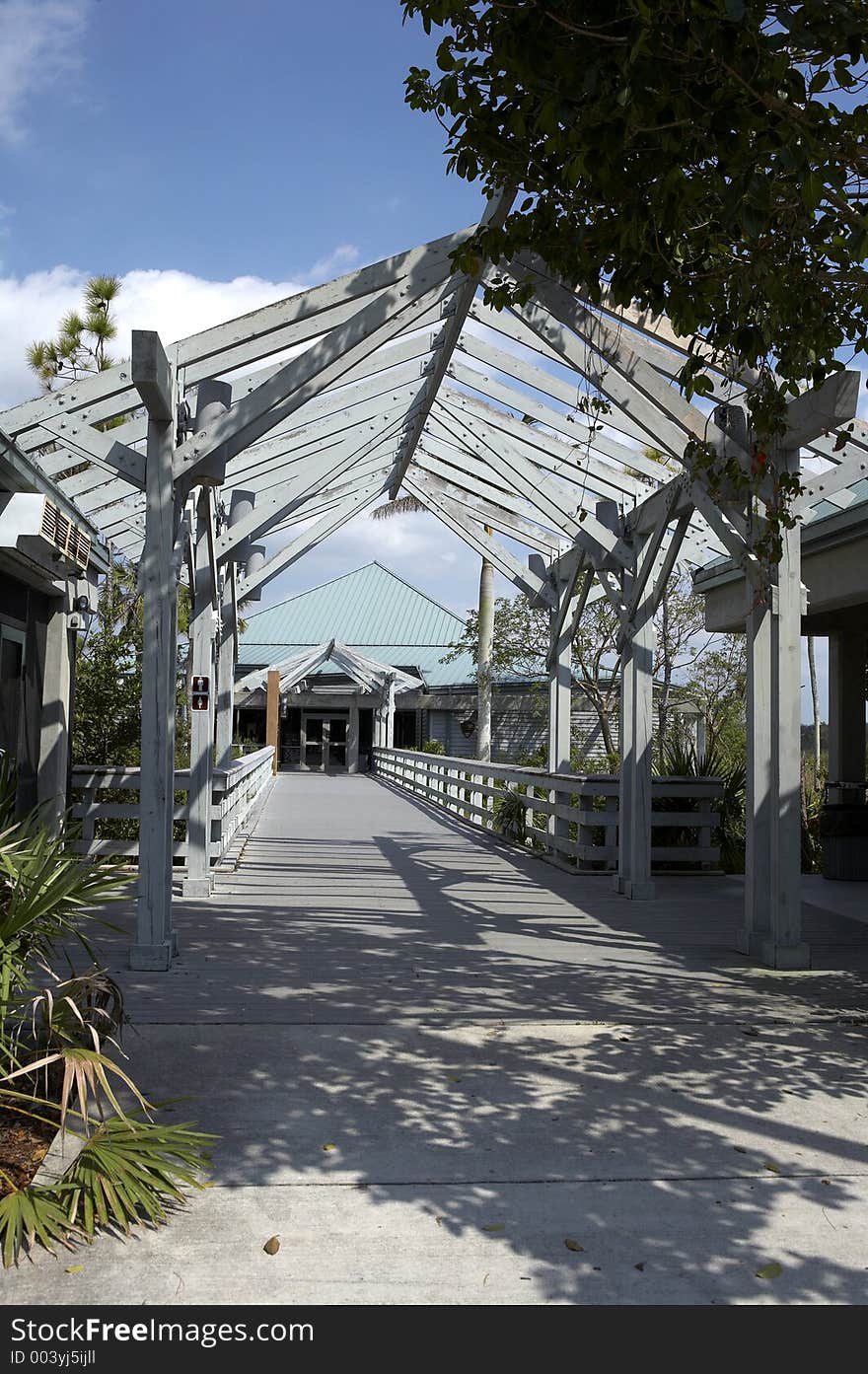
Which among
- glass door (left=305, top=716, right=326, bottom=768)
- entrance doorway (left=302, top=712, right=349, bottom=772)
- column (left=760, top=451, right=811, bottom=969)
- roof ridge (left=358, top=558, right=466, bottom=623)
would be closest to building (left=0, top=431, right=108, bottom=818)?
column (left=760, top=451, right=811, bottom=969)

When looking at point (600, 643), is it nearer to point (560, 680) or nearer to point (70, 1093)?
point (560, 680)

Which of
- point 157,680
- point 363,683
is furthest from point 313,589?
point 157,680

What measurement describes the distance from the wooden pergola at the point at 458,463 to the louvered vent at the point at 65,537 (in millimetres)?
566

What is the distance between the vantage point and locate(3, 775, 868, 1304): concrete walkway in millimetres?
3201

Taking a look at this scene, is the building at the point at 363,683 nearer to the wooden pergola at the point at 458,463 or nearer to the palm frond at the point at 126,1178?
the wooden pergola at the point at 458,463

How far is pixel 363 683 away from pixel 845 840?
23.4 m

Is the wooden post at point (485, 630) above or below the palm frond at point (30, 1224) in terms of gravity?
above

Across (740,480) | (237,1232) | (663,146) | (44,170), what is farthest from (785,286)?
(44,170)

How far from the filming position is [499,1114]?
15.0ft

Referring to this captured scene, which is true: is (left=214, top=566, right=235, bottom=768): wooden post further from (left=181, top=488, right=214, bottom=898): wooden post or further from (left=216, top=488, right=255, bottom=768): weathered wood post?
(left=181, top=488, right=214, bottom=898): wooden post

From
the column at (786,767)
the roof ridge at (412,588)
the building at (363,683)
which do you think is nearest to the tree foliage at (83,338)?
the building at (363,683)

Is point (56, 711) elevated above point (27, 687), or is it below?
below

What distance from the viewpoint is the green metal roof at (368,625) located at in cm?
3800

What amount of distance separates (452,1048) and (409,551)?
210ft
